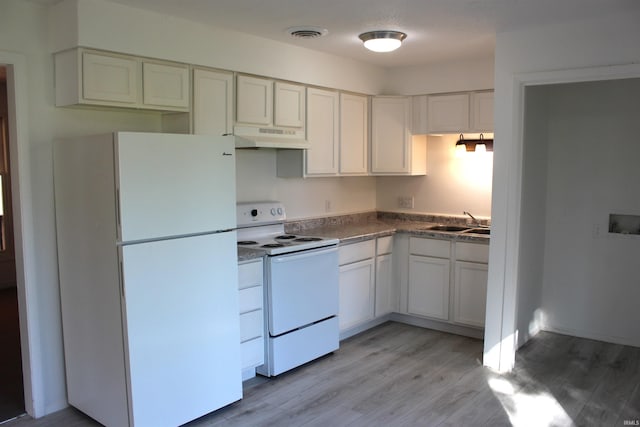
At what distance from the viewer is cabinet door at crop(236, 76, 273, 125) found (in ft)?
11.8

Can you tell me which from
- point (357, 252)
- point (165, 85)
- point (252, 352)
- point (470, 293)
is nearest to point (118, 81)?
point (165, 85)

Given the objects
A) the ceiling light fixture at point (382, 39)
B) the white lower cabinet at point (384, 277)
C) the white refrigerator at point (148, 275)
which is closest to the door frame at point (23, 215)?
the white refrigerator at point (148, 275)

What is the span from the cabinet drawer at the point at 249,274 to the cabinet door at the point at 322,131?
111 cm

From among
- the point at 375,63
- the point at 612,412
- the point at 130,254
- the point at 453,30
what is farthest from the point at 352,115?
the point at 612,412

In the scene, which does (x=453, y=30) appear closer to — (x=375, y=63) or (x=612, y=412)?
(x=375, y=63)

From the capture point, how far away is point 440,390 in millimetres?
3371

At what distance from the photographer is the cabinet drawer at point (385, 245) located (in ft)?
14.8

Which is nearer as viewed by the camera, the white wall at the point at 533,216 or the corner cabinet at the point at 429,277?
the white wall at the point at 533,216

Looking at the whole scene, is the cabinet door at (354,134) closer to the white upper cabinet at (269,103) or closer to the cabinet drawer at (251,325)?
the white upper cabinet at (269,103)

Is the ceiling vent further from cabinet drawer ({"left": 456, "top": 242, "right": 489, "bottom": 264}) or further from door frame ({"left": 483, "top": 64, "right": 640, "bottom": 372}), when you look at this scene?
cabinet drawer ({"left": 456, "top": 242, "right": 489, "bottom": 264})

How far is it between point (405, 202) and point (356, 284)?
4.28 feet

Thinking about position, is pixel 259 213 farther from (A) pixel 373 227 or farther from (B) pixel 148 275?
(B) pixel 148 275

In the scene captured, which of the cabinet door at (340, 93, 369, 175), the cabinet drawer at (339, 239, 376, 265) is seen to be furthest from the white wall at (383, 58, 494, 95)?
the cabinet drawer at (339, 239, 376, 265)

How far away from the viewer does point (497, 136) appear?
3584 mm
